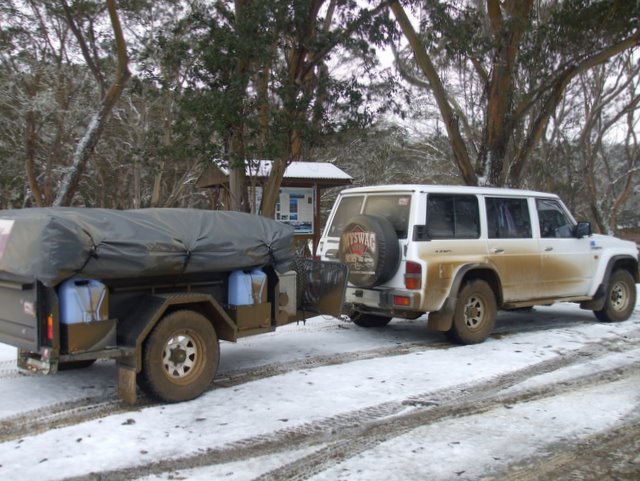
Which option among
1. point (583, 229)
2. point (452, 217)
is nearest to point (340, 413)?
point (452, 217)

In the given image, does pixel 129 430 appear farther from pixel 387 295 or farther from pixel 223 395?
pixel 387 295

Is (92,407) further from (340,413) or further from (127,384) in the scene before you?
(340,413)

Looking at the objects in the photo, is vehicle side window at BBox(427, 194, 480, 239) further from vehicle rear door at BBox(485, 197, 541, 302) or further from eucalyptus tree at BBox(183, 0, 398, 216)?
eucalyptus tree at BBox(183, 0, 398, 216)

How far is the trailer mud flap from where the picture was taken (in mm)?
7175

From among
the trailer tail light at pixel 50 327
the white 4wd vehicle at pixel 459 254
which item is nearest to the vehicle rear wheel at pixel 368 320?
the white 4wd vehicle at pixel 459 254

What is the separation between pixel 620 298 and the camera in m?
10.0

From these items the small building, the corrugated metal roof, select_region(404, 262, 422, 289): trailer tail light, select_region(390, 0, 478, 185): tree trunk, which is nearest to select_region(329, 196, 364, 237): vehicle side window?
select_region(404, 262, 422, 289): trailer tail light

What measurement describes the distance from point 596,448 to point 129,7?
16.7 metres

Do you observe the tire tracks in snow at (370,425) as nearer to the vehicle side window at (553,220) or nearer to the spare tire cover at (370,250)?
the spare tire cover at (370,250)

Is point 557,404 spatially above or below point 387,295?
below

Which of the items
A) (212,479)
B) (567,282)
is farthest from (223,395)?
(567,282)

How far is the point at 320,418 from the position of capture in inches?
209

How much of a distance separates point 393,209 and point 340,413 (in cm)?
323

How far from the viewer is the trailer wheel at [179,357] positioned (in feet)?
18.0
